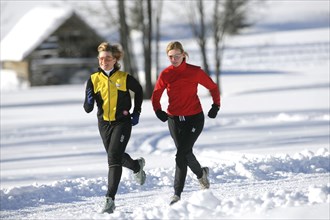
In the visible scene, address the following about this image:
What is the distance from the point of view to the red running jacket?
711cm

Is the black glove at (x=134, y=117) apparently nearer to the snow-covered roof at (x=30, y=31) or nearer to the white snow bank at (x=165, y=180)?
the white snow bank at (x=165, y=180)

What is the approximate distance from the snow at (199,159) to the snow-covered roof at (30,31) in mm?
16457

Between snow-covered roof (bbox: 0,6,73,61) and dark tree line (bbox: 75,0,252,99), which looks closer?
dark tree line (bbox: 75,0,252,99)

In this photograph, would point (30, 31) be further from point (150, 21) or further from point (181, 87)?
point (181, 87)

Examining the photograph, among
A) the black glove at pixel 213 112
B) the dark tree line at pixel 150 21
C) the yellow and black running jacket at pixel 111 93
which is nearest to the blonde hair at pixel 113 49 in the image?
the yellow and black running jacket at pixel 111 93

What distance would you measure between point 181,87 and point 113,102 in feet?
2.41

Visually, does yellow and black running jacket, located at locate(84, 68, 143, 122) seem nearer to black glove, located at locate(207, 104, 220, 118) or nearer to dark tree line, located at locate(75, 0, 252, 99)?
black glove, located at locate(207, 104, 220, 118)

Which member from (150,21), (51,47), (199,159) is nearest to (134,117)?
(199,159)

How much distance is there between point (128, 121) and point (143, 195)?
1.47 meters

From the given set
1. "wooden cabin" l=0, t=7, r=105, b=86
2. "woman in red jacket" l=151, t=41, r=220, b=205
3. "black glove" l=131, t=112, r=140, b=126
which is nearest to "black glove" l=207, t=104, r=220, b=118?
"woman in red jacket" l=151, t=41, r=220, b=205

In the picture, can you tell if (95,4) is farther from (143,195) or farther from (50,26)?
(143,195)

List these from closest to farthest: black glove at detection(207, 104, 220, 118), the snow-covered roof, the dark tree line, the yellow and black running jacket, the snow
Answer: the snow
the yellow and black running jacket
black glove at detection(207, 104, 220, 118)
the dark tree line
the snow-covered roof

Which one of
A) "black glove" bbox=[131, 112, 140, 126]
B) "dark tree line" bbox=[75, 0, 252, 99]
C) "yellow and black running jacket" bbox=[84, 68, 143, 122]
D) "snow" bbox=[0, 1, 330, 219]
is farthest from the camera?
"dark tree line" bbox=[75, 0, 252, 99]

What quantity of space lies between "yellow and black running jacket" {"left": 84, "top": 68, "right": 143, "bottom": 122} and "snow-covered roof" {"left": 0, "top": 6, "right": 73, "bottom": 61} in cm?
3927
